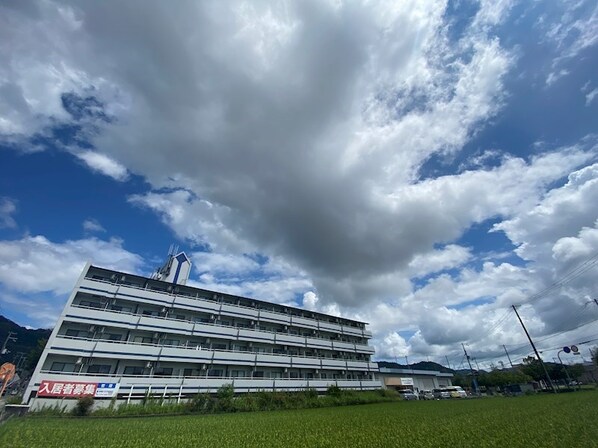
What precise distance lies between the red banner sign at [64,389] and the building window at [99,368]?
93.4 inches

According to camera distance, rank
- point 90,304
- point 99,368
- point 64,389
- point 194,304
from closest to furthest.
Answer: point 64,389 → point 99,368 → point 90,304 → point 194,304

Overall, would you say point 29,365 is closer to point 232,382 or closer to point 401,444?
point 232,382

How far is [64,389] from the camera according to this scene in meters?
23.0

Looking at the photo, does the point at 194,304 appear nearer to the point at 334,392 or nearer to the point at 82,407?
the point at 82,407

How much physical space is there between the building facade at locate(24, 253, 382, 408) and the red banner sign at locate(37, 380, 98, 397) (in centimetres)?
6

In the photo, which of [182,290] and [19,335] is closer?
[182,290]

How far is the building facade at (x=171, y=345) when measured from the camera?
25062 millimetres

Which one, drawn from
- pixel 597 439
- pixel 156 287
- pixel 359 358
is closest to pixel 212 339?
pixel 156 287

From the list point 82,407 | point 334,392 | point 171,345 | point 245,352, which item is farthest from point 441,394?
point 82,407

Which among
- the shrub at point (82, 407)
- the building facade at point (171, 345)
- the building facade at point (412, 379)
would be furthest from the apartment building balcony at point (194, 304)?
the building facade at point (412, 379)

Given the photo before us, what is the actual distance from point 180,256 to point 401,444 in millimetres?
36238

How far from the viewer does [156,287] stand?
33.9 m

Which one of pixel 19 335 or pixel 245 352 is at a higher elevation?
pixel 19 335

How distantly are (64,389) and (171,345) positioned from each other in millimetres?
9383
